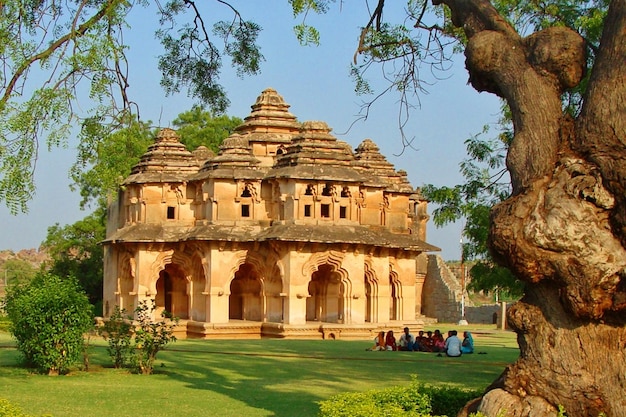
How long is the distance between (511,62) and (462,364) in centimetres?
1144

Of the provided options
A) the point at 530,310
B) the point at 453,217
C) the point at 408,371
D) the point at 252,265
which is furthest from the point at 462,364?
the point at 252,265

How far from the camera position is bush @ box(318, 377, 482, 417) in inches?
373

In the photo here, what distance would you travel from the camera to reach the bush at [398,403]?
9477 millimetres

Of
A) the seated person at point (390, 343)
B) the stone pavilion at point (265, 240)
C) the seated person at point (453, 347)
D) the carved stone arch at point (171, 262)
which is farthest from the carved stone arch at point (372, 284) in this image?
the seated person at point (453, 347)

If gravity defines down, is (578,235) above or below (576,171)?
below

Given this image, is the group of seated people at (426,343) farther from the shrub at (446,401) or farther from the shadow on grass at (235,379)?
the shrub at (446,401)

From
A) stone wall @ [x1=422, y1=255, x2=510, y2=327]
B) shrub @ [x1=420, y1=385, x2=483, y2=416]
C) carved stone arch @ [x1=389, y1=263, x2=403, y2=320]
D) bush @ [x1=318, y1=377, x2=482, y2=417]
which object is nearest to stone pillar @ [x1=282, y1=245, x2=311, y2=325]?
carved stone arch @ [x1=389, y1=263, x2=403, y2=320]

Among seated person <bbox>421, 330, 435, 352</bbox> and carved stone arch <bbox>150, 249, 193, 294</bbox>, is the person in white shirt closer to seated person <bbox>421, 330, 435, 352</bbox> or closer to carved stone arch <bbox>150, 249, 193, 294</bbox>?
seated person <bbox>421, 330, 435, 352</bbox>

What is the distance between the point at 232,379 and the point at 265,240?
594 inches

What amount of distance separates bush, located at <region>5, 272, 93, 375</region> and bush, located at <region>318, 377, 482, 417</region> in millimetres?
7524

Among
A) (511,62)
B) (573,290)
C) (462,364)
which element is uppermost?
(511,62)

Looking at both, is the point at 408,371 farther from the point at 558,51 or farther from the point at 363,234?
the point at 363,234

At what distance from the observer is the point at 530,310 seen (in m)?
8.97

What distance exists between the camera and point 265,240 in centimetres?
3150
